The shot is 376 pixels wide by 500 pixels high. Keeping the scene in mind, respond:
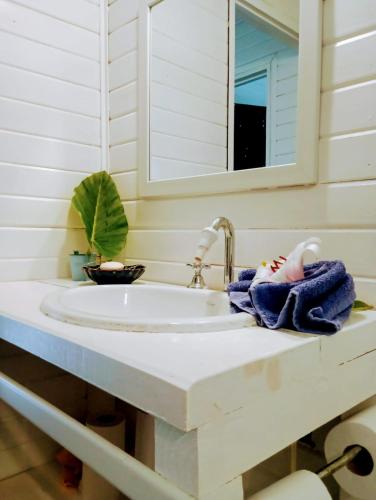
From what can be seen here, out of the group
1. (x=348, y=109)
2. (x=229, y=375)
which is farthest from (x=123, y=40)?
(x=229, y=375)

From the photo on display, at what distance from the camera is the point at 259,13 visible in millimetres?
988

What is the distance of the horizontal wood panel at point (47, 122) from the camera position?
47.1 inches

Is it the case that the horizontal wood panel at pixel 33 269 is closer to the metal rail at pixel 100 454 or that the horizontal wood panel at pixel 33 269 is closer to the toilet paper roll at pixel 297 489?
the metal rail at pixel 100 454

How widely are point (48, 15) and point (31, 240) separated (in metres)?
0.72

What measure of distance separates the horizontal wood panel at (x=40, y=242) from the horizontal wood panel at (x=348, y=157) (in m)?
0.86

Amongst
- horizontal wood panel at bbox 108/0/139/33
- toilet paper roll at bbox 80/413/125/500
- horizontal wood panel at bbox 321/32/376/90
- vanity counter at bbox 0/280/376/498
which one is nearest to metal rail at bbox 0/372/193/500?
vanity counter at bbox 0/280/376/498

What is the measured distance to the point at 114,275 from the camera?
1091mm

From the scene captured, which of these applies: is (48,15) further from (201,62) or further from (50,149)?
(201,62)

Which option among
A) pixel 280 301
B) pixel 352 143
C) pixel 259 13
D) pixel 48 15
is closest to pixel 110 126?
pixel 48 15

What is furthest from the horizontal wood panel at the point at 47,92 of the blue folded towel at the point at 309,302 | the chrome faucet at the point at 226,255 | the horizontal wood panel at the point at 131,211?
the blue folded towel at the point at 309,302

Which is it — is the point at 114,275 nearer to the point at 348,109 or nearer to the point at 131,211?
the point at 131,211

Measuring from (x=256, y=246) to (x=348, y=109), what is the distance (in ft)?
1.23

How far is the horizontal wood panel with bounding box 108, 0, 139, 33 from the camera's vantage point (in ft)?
4.32

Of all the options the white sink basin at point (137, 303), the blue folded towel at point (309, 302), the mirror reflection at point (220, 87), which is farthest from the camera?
the mirror reflection at point (220, 87)
